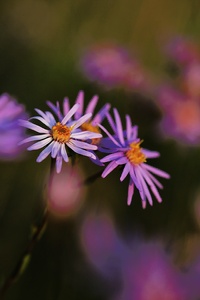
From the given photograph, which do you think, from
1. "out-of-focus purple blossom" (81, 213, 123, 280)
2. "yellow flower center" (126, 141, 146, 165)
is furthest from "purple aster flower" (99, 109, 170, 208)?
"out-of-focus purple blossom" (81, 213, 123, 280)

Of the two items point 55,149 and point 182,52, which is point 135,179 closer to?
point 55,149

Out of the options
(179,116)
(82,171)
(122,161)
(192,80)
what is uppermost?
(192,80)

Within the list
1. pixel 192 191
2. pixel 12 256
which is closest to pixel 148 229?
pixel 192 191

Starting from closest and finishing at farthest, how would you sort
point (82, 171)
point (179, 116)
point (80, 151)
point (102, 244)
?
point (80, 151), point (102, 244), point (82, 171), point (179, 116)

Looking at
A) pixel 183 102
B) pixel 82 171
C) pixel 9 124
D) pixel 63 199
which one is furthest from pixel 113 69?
pixel 9 124

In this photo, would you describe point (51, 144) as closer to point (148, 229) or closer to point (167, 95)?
point (148, 229)

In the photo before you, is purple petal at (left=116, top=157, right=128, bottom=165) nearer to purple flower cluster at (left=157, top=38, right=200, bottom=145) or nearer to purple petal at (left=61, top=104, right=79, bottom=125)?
purple petal at (left=61, top=104, right=79, bottom=125)
